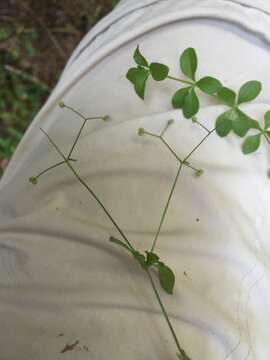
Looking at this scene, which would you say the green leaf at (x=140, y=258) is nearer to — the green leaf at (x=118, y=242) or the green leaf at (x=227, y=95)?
the green leaf at (x=118, y=242)

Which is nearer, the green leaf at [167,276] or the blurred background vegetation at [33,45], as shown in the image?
the green leaf at [167,276]

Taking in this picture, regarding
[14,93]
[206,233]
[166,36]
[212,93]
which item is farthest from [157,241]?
[14,93]

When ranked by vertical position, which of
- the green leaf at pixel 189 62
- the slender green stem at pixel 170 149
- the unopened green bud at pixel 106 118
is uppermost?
the green leaf at pixel 189 62

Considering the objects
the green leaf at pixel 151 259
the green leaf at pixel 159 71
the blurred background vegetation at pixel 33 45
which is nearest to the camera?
the green leaf at pixel 151 259

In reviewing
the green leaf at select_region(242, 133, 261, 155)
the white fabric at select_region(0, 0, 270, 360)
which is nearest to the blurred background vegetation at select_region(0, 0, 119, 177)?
the white fabric at select_region(0, 0, 270, 360)

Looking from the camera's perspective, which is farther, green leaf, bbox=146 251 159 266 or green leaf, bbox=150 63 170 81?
green leaf, bbox=150 63 170 81

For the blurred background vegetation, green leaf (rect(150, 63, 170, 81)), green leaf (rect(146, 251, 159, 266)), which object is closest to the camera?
green leaf (rect(146, 251, 159, 266))

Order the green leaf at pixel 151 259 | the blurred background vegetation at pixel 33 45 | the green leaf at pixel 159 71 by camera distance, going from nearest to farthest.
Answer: the green leaf at pixel 151 259, the green leaf at pixel 159 71, the blurred background vegetation at pixel 33 45

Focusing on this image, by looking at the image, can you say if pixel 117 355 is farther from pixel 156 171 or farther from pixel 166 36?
pixel 166 36

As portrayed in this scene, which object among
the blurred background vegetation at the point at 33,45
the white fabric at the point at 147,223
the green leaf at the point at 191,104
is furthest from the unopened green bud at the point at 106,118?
the blurred background vegetation at the point at 33,45

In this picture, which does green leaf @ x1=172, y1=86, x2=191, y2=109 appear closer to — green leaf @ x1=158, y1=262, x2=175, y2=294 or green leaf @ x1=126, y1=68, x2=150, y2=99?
green leaf @ x1=126, y1=68, x2=150, y2=99
